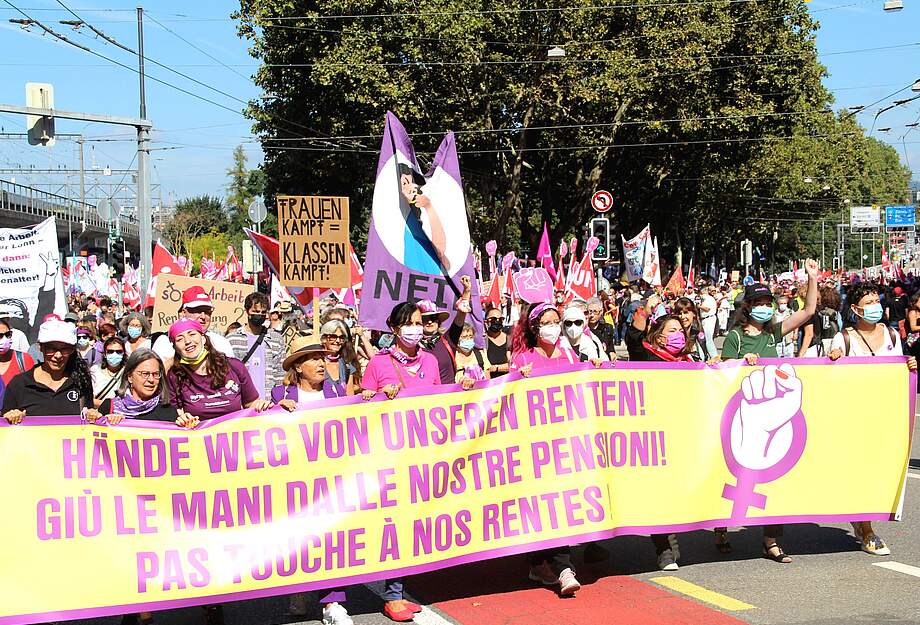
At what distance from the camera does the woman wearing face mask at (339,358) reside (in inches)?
271

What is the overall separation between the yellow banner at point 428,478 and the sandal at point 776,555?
0.81 feet

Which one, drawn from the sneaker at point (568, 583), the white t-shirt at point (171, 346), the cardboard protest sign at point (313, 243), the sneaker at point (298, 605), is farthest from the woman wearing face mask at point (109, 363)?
the sneaker at point (568, 583)

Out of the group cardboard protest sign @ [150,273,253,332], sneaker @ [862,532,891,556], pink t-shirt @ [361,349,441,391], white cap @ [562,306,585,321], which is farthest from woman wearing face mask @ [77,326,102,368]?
sneaker @ [862,532,891,556]

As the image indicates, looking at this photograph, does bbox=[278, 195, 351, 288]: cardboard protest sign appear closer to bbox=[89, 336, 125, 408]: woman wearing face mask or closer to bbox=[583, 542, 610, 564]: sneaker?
bbox=[89, 336, 125, 408]: woman wearing face mask

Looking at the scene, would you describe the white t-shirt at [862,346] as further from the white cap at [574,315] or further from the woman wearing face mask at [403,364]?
the woman wearing face mask at [403,364]

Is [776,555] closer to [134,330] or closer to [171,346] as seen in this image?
[171,346]

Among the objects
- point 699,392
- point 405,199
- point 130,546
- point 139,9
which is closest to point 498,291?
point 139,9

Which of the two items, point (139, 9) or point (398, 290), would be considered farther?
point (139, 9)

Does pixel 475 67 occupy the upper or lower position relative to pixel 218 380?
upper

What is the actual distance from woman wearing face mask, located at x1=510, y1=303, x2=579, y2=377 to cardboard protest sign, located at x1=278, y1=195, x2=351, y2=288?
290 centimetres

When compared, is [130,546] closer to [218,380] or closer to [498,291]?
[218,380]

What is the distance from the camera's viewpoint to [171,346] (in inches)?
293

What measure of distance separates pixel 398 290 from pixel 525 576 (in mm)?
2386

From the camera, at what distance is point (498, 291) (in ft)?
68.3
